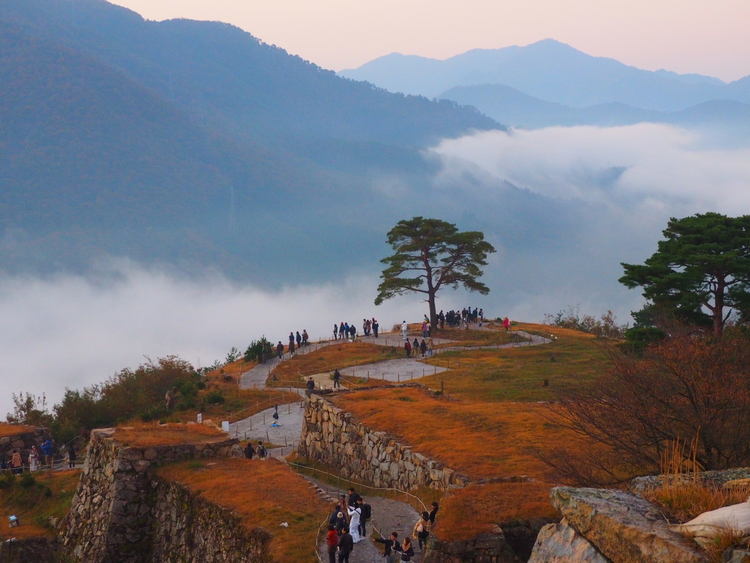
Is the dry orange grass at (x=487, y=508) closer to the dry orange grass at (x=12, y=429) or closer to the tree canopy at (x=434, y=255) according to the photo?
the dry orange grass at (x=12, y=429)

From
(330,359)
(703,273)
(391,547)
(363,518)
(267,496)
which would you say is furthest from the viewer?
(330,359)

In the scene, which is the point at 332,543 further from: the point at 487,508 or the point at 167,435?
the point at 167,435

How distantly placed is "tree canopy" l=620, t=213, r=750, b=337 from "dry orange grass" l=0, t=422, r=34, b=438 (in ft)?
112

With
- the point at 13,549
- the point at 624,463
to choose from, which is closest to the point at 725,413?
the point at 624,463

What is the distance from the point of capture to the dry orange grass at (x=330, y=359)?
Answer: 179 ft

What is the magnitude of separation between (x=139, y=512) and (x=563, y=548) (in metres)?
19.1

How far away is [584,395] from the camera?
22.6 metres

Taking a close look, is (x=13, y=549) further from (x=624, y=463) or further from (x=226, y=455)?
(x=624, y=463)

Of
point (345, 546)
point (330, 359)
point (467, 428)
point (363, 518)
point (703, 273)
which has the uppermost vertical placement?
point (703, 273)

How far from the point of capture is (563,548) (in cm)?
1097

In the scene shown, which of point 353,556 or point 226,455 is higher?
point 226,455

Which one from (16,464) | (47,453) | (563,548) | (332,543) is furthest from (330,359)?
(563,548)

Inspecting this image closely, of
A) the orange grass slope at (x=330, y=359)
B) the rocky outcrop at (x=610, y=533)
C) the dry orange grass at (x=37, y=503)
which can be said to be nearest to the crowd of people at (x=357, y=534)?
the rocky outcrop at (x=610, y=533)

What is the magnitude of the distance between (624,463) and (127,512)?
644 inches
